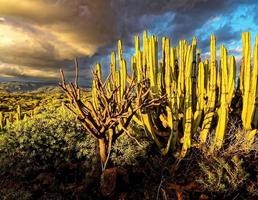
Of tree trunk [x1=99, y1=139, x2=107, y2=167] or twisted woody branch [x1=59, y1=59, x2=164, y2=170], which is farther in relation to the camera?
tree trunk [x1=99, y1=139, x2=107, y2=167]

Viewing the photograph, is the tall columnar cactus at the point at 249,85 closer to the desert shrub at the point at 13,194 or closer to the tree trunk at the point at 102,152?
the tree trunk at the point at 102,152

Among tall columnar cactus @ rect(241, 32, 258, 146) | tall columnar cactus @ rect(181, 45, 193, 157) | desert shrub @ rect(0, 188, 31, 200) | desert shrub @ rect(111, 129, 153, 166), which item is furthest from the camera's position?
desert shrub @ rect(111, 129, 153, 166)

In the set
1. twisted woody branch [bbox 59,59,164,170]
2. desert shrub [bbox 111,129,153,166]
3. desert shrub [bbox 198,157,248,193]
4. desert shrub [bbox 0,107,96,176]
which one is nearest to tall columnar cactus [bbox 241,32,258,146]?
desert shrub [bbox 198,157,248,193]

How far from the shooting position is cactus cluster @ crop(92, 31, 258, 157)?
26.6 feet

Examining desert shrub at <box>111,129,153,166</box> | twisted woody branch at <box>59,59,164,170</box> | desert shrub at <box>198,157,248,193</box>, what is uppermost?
twisted woody branch at <box>59,59,164,170</box>

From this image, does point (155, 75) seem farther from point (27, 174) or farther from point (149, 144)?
point (27, 174)

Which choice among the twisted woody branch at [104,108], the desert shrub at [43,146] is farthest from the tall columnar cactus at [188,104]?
the desert shrub at [43,146]

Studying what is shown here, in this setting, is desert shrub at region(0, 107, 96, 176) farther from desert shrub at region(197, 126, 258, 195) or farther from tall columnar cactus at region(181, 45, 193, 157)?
desert shrub at region(197, 126, 258, 195)

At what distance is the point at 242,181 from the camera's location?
7.34 m

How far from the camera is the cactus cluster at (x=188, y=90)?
8094mm

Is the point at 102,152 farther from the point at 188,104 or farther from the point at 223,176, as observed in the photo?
the point at 223,176

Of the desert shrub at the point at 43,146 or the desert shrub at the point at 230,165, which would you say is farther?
the desert shrub at the point at 43,146

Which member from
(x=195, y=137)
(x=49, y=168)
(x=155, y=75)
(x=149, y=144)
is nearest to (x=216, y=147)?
(x=195, y=137)

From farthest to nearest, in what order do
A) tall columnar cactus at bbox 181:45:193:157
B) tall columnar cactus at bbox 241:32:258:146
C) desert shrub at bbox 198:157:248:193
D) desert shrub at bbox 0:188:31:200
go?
tall columnar cactus at bbox 181:45:193:157, tall columnar cactus at bbox 241:32:258:146, desert shrub at bbox 0:188:31:200, desert shrub at bbox 198:157:248:193
